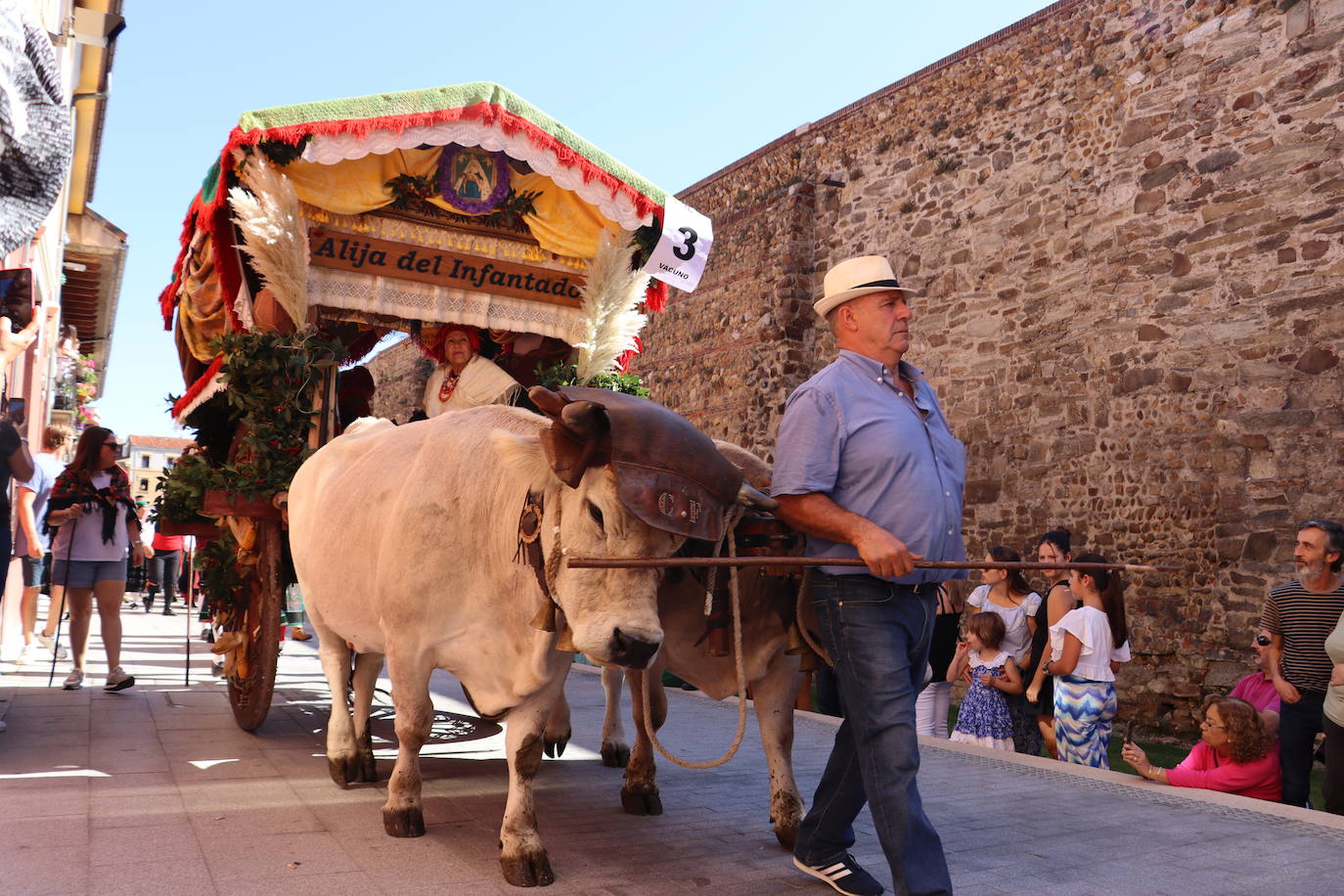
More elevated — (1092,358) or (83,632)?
(1092,358)

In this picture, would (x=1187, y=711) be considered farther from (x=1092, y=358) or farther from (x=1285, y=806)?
(x=1285, y=806)

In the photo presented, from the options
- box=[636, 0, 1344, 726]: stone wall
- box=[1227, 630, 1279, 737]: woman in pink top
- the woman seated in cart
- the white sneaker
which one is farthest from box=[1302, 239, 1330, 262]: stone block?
the white sneaker

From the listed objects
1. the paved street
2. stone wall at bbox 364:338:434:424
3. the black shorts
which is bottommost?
the paved street

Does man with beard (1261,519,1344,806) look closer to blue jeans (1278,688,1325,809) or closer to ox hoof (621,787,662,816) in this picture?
blue jeans (1278,688,1325,809)

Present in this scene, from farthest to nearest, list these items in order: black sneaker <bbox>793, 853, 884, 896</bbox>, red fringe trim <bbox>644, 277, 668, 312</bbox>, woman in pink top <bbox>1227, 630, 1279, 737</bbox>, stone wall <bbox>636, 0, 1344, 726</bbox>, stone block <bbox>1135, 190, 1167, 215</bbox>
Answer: stone block <bbox>1135, 190, 1167, 215</bbox> → stone wall <bbox>636, 0, 1344, 726</bbox> → red fringe trim <bbox>644, 277, 668, 312</bbox> → woman in pink top <bbox>1227, 630, 1279, 737</bbox> → black sneaker <bbox>793, 853, 884, 896</bbox>

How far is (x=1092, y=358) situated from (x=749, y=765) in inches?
256

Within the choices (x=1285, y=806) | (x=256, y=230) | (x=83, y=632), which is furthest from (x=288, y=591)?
(x=1285, y=806)

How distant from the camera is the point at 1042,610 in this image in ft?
23.5

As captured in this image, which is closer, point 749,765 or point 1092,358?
point 749,765

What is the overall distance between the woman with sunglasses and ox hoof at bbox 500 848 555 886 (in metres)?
5.32

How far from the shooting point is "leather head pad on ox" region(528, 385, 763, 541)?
129 inches

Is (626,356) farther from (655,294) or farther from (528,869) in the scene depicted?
Result: (528,869)

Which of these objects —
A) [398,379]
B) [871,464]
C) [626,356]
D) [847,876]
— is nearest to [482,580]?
[871,464]

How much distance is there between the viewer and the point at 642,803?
4.62m
